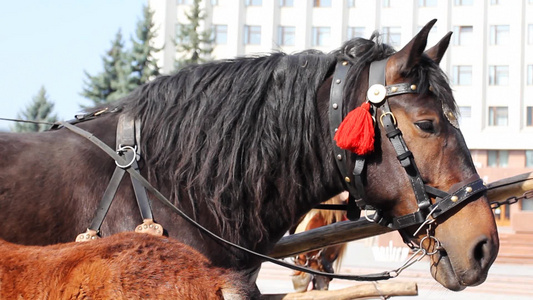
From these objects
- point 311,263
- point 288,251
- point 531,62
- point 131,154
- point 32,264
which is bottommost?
point 311,263

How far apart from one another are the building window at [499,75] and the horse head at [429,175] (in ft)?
128

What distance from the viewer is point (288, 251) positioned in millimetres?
3951

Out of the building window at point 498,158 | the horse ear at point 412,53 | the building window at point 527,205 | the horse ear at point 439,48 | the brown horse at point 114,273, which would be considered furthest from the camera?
the building window at point 498,158

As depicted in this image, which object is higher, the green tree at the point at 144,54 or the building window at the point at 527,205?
the green tree at the point at 144,54

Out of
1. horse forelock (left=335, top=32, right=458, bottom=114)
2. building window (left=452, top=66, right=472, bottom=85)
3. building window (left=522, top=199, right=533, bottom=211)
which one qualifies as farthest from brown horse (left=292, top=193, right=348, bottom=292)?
building window (left=452, top=66, right=472, bottom=85)

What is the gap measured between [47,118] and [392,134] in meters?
28.8

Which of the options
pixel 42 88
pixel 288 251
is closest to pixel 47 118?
pixel 42 88

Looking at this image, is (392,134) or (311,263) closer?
(392,134)

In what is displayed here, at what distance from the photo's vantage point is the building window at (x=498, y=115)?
129 ft

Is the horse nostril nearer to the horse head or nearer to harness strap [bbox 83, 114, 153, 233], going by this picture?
the horse head

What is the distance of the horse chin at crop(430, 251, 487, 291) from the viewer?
9.37 feet

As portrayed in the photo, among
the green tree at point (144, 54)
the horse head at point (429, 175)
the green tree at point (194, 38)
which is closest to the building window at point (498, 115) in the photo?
the green tree at point (194, 38)

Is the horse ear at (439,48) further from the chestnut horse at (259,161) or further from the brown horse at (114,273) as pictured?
the brown horse at (114,273)

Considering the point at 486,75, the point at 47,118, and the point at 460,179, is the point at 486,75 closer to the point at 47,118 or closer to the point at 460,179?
the point at 47,118
